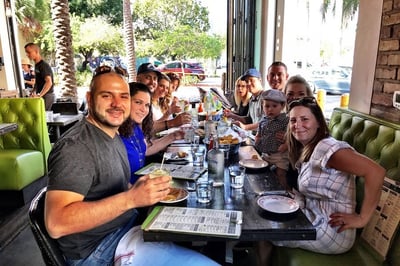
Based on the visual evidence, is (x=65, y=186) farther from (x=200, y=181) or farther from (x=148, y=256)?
(x=200, y=181)

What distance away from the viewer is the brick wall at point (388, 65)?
2.02m

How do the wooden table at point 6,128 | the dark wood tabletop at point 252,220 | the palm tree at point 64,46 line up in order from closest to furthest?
1. the dark wood tabletop at point 252,220
2. the wooden table at point 6,128
3. the palm tree at point 64,46

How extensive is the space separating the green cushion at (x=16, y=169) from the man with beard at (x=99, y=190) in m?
2.18

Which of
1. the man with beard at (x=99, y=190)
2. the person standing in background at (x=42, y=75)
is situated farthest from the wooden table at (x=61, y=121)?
the man with beard at (x=99, y=190)

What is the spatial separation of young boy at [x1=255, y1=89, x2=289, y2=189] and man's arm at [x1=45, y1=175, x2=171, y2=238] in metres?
1.53

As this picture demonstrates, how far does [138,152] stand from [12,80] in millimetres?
5156

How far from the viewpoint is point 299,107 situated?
5.99 feet

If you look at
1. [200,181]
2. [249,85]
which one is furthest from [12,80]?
[200,181]

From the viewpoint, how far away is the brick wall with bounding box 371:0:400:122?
2.02 m

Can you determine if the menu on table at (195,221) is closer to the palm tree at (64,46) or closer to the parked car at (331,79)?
the parked car at (331,79)

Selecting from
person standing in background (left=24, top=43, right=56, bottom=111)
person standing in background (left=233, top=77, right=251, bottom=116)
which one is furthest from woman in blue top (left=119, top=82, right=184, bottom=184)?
person standing in background (left=24, top=43, right=56, bottom=111)

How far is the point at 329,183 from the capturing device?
5.39 ft

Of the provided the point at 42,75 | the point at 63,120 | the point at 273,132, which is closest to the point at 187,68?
the point at 42,75

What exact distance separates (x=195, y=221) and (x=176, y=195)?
253mm
